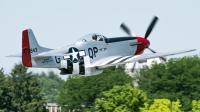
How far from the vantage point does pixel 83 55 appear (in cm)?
5447

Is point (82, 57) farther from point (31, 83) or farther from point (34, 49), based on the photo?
point (31, 83)

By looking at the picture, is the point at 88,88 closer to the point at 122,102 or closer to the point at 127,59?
the point at 122,102

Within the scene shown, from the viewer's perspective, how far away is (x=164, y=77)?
145m

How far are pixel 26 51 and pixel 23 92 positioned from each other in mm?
91905

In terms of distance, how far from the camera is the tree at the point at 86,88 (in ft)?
464

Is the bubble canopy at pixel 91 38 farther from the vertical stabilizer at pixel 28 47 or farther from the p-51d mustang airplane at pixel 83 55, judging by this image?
the vertical stabilizer at pixel 28 47

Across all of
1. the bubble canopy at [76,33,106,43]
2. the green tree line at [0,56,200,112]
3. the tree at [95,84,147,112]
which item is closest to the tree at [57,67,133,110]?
the green tree line at [0,56,200,112]

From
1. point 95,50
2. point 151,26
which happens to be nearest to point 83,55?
point 95,50

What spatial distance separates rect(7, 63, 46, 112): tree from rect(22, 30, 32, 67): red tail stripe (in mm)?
88146

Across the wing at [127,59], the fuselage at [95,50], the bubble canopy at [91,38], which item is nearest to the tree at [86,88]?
→ the fuselage at [95,50]

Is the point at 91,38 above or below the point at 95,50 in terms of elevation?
above

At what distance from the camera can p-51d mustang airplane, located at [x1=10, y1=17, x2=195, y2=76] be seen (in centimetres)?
5288

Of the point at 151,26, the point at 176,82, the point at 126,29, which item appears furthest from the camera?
the point at 176,82

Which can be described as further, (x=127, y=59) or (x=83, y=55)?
(x=127, y=59)
